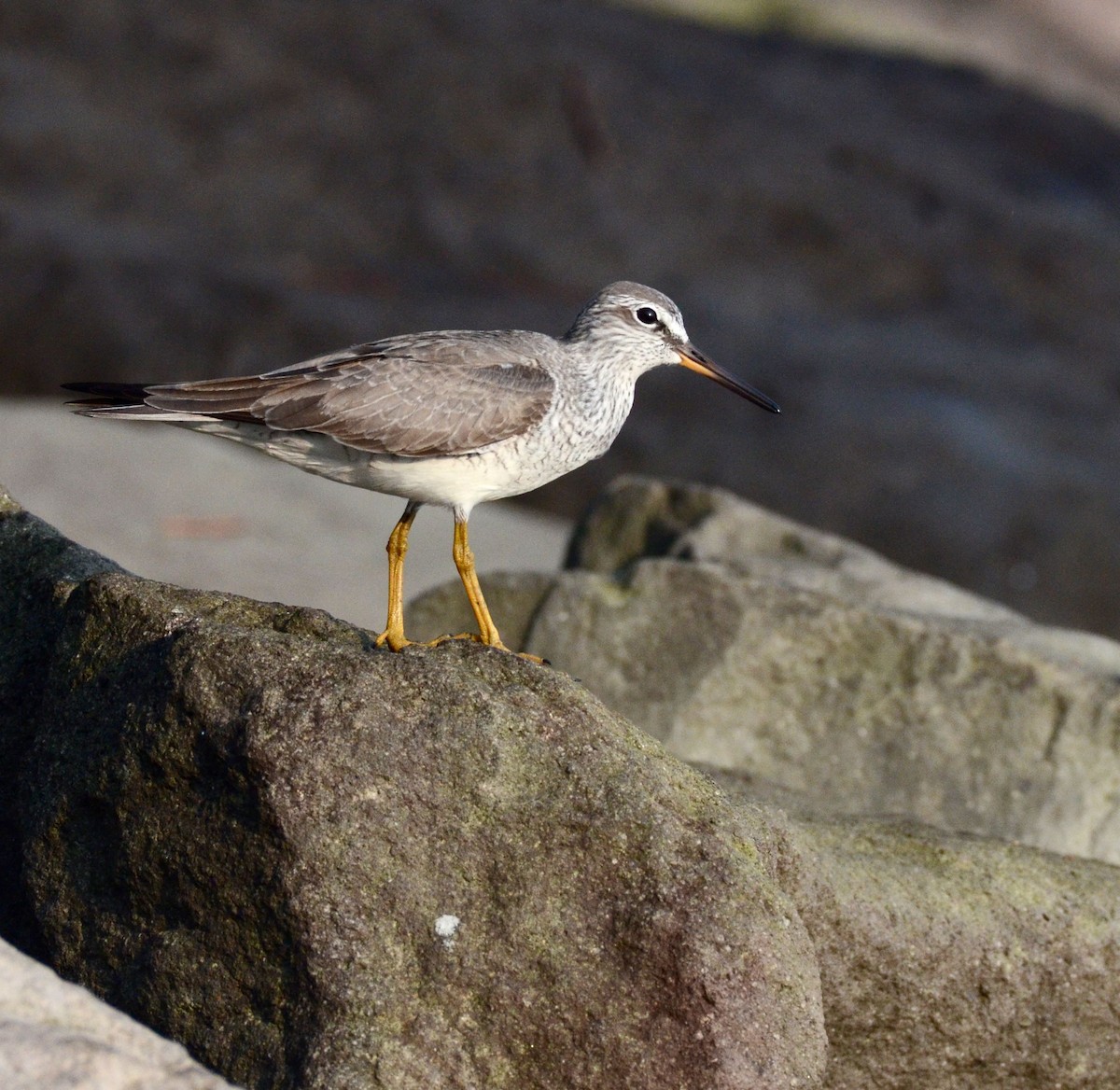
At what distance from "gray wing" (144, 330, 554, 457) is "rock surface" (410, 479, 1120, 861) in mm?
1669

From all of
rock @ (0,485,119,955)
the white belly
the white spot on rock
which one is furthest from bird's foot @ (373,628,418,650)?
the white spot on rock

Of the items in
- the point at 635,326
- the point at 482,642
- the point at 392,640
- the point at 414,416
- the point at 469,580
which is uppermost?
the point at 635,326

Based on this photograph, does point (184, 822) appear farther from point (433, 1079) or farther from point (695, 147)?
point (695, 147)

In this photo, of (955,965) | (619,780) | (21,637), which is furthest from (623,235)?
(619,780)

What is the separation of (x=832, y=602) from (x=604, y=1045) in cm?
355

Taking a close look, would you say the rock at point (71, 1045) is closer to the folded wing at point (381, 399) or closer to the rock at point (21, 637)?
the rock at point (21, 637)

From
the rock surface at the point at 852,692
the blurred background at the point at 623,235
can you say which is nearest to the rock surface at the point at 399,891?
the rock surface at the point at 852,692

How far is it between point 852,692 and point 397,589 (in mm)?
2463

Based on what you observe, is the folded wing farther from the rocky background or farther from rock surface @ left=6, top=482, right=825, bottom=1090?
rock surface @ left=6, top=482, right=825, bottom=1090

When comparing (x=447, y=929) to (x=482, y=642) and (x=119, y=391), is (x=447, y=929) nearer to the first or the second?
(x=482, y=642)

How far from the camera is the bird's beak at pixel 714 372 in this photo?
7.08 meters

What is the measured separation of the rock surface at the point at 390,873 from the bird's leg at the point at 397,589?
93cm

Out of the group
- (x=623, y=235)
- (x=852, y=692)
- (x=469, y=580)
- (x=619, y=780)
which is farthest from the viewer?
(x=623, y=235)

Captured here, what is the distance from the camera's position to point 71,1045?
366 centimetres
